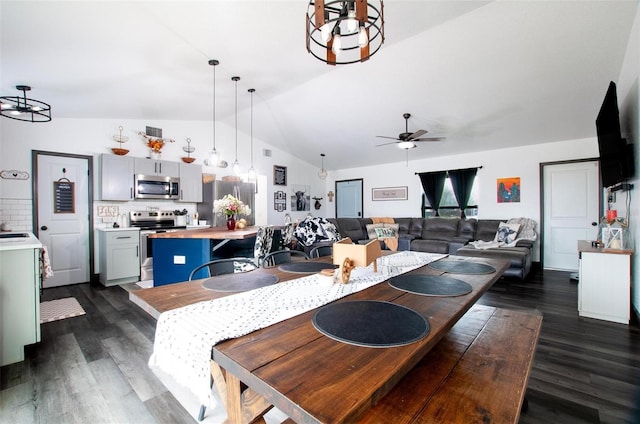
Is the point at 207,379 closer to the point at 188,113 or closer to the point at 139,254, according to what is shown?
the point at 139,254

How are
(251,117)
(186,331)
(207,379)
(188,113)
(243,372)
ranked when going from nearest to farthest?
1. (243,372)
2. (207,379)
3. (186,331)
4. (188,113)
5. (251,117)

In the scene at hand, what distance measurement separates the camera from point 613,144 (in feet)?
9.45

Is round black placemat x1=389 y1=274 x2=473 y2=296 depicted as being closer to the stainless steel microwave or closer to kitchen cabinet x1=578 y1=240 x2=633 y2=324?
kitchen cabinet x1=578 y1=240 x2=633 y2=324

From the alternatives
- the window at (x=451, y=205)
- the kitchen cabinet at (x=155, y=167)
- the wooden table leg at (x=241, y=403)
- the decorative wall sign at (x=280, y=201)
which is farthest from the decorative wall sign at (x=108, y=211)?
the window at (x=451, y=205)

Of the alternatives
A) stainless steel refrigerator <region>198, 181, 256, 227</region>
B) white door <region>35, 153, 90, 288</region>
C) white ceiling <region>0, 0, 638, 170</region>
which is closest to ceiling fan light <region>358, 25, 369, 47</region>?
white ceiling <region>0, 0, 638, 170</region>

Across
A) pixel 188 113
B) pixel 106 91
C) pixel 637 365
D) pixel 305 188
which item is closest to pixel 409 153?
pixel 305 188

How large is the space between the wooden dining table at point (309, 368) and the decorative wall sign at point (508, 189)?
5.61 metres

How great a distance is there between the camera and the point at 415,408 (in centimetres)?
96

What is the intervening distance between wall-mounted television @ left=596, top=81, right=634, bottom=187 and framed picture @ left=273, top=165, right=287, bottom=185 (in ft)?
19.2

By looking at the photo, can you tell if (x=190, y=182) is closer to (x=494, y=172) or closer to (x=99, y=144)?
(x=99, y=144)

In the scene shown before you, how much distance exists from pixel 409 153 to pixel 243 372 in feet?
21.5

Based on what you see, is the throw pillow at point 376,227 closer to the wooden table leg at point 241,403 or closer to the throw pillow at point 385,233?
the throw pillow at point 385,233

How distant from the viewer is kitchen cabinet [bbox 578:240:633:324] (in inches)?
109

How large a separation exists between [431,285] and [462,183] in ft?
18.2
